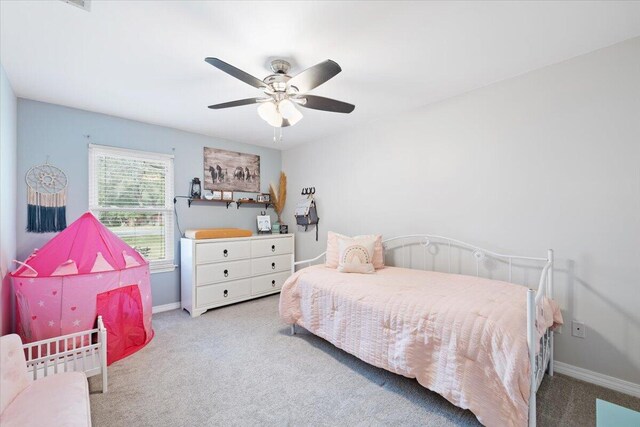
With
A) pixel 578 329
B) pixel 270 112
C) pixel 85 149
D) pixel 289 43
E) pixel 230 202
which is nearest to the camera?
pixel 289 43

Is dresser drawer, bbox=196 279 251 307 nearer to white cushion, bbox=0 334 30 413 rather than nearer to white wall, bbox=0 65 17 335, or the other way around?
white wall, bbox=0 65 17 335

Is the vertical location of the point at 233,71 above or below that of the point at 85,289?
above

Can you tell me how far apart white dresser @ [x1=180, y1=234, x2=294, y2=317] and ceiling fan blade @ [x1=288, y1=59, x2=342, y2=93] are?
7.08 ft

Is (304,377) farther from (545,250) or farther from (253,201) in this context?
(253,201)

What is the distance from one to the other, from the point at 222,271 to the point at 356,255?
69.9 inches

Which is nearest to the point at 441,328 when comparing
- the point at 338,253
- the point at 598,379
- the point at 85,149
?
the point at 598,379

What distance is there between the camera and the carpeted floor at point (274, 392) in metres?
1.62

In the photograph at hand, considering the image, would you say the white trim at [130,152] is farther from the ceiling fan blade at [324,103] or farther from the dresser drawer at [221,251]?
the ceiling fan blade at [324,103]

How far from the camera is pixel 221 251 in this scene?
3.46 metres

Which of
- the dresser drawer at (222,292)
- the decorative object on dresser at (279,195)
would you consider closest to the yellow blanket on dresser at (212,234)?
the dresser drawer at (222,292)

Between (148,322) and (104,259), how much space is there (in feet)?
2.40

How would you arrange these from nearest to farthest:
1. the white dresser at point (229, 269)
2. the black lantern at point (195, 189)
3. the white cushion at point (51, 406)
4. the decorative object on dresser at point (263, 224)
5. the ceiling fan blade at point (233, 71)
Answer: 1. the white cushion at point (51, 406)
2. the ceiling fan blade at point (233, 71)
3. the white dresser at point (229, 269)
4. the black lantern at point (195, 189)
5. the decorative object on dresser at point (263, 224)

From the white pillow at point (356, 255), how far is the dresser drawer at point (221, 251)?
4.70ft

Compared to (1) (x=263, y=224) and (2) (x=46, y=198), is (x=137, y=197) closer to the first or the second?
(2) (x=46, y=198)
